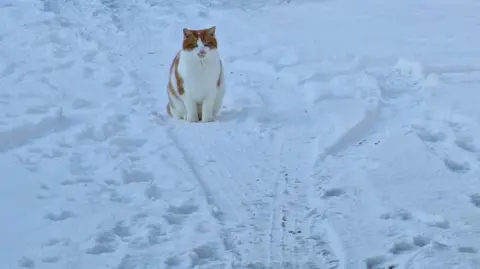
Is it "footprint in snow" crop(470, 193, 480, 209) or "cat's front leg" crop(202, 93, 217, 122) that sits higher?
"footprint in snow" crop(470, 193, 480, 209)

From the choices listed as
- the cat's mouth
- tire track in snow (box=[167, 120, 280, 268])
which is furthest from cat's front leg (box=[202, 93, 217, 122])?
the cat's mouth

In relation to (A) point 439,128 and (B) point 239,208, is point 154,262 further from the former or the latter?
(A) point 439,128

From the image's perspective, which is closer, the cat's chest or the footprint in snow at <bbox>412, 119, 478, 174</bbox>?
the footprint in snow at <bbox>412, 119, 478, 174</bbox>

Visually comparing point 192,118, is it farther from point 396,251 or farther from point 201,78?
point 396,251

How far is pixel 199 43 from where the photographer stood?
7008mm

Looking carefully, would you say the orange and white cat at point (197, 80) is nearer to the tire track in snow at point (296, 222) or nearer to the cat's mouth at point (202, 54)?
the cat's mouth at point (202, 54)

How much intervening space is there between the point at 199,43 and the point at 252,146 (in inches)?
40.6

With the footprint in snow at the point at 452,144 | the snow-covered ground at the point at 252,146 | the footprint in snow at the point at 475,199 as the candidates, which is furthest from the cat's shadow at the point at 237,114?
the footprint in snow at the point at 475,199

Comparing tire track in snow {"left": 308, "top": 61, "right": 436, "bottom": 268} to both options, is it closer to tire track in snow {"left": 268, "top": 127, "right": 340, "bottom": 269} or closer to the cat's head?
tire track in snow {"left": 268, "top": 127, "right": 340, "bottom": 269}

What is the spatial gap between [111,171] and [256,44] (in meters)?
3.86

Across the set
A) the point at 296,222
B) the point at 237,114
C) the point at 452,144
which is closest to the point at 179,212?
the point at 296,222

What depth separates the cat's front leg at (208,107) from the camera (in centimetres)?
720

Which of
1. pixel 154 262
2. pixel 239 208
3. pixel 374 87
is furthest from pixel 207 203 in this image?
pixel 374 87

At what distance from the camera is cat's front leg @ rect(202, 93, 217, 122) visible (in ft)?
23.6
